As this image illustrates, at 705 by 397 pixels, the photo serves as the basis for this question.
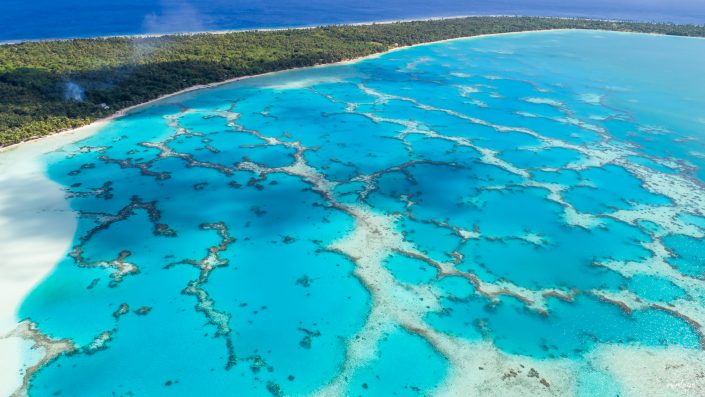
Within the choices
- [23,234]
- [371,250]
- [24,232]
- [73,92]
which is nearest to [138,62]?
[73,92]

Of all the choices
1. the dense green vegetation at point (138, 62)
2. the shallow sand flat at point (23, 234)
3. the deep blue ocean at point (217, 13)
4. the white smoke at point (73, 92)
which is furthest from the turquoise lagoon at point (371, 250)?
the deep blue ocean at point (217, 13)

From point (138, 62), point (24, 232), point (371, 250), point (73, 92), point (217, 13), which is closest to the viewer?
point (371, 250)

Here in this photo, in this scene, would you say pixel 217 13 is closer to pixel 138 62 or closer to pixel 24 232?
pixel 138 62

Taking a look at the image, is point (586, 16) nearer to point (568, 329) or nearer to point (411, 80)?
point (411, 80)

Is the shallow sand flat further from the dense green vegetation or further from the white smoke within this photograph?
the white smoke

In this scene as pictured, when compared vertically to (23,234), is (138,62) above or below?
above

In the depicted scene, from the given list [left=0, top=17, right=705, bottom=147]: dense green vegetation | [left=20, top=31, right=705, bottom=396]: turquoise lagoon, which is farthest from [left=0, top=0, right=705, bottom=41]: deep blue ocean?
[left=20, top=31, right=705, bottom=396]: turquoise lagoon

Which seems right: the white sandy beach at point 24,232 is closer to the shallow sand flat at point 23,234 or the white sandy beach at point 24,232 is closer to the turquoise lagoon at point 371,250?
the shallow sand flat at point 23,234

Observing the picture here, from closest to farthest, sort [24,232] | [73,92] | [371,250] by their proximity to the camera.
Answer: [371,250] → [24,232] → [73,92]
